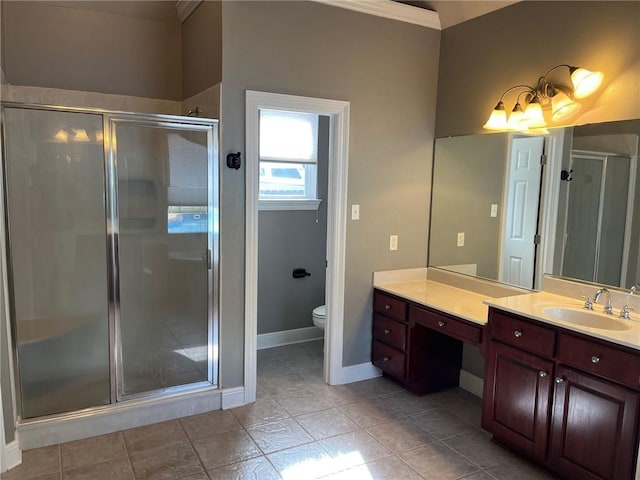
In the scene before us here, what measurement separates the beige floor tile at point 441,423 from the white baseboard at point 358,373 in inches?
23.8

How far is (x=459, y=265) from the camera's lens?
3.44 metres

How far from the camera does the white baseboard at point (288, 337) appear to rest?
4.20 metres

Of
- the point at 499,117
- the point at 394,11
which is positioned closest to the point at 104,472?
the point at 499,117

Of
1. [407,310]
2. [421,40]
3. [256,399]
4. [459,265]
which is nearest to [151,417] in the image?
[256,399]

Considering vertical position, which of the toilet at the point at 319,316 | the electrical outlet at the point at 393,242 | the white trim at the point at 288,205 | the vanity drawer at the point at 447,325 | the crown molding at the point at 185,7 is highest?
the crown molding at the point at 185,7

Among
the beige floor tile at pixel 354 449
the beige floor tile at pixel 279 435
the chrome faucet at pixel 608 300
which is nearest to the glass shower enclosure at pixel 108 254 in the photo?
the beige floor tile at pixel 279 435

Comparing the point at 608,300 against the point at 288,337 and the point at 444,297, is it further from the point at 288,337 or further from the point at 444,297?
the point at 288,337

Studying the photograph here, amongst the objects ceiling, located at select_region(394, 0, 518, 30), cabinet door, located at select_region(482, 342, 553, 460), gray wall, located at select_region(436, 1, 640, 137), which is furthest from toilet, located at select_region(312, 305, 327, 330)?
ceiling, located at select_region(394, 0, 518, 30)

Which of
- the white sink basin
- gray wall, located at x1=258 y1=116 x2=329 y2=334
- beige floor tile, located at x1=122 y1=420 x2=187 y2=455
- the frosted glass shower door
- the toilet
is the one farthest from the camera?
gray wall, located at x1=258 y1=116 x2=329 y2=334

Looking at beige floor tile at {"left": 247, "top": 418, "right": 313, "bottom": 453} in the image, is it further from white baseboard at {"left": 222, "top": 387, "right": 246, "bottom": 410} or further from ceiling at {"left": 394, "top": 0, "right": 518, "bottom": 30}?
ceiling at {"left": 394, "top": 0, "right": 518, "bottom": 30}

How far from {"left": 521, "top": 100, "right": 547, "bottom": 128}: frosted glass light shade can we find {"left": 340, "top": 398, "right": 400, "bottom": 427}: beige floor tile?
2030 millimetres

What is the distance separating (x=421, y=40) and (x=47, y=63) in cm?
268

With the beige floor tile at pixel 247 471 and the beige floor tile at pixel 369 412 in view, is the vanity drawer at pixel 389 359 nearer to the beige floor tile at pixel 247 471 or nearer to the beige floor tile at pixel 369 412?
the beige floor tile at pixel 369 412

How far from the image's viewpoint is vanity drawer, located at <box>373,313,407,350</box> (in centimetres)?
324
